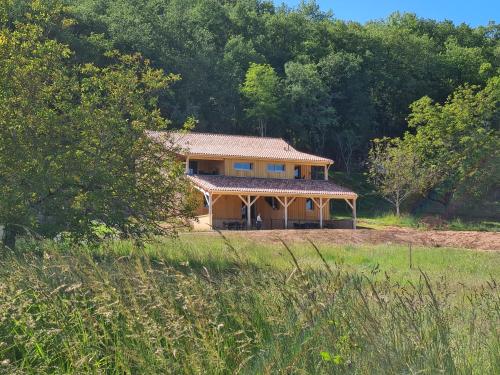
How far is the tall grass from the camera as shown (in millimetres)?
4152

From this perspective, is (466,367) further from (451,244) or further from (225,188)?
(225,188)

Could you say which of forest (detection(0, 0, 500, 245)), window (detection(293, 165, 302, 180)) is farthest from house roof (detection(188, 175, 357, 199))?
forest (detection(0, 0, 500, 245))

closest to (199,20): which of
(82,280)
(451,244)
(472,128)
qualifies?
(472,128)

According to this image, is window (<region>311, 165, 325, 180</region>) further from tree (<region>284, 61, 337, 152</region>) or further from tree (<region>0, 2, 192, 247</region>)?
tree (<region>0, 2, 192, 247</region>)

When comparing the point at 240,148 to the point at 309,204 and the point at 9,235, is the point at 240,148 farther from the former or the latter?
the point at 9,235

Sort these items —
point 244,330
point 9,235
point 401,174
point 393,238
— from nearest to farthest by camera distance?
point 244,330, point 9,235, point 393,238, point 401,174

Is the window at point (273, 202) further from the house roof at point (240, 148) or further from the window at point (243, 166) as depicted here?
the house roof at point (240, 148)

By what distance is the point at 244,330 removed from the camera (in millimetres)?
4809

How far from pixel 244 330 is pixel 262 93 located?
56393 millimetres

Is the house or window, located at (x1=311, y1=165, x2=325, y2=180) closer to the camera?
the house

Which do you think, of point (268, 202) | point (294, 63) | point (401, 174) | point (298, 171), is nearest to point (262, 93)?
point (294, 63)

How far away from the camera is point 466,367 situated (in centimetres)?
411

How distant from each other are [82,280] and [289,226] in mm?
39399

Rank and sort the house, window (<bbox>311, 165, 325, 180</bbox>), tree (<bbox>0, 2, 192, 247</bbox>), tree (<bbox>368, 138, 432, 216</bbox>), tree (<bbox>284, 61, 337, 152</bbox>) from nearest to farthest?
tree (<bbox>0, 2, 192, 247</bbox>)
the house
tree (<bbox>368, 138, 432, 216</bbox>)
window (<bbox>311, 165, 325, 180</bbox>)
tree (<bbox>284, 61, 337, 152</bbox>)
